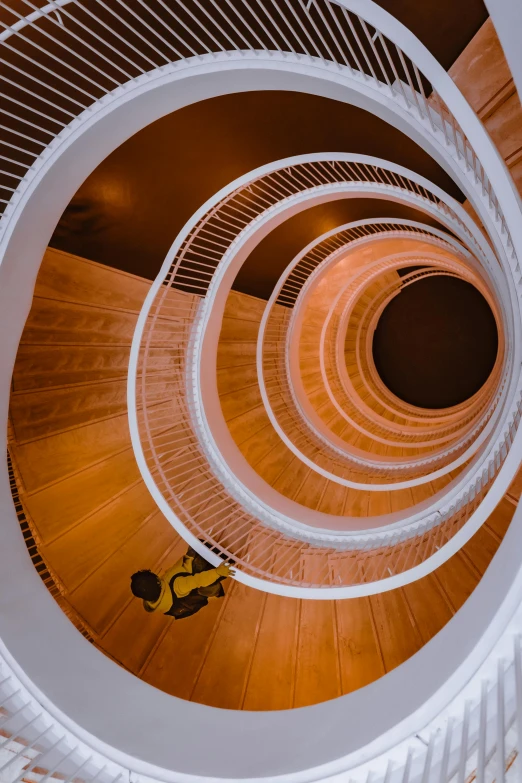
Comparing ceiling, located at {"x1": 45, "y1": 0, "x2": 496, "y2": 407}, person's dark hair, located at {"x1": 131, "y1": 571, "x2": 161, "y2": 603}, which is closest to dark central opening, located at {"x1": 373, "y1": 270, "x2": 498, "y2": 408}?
ceiling, located at {"x1": 45, "y1": 0, "x2": 496, "y2": 407}

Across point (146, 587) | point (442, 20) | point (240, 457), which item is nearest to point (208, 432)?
point (240, 457)

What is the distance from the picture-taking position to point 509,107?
3.17 meters

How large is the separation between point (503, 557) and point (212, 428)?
3.80m

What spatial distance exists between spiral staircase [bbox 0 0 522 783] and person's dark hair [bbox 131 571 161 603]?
0.82 feet

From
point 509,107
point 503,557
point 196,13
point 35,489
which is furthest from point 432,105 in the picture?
point 35,489

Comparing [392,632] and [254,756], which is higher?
[254,756]

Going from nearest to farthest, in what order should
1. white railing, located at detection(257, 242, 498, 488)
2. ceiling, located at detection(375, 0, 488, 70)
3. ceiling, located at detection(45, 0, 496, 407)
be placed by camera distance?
ceiling, located at detection(375, 0, 488, 70), ceiling, located at detection(45, 0, 496, 407), white railing, located at detection(257, 242, 498, 488)

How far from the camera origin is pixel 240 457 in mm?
6008

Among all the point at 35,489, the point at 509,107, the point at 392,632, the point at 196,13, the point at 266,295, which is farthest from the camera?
the point at 266,295

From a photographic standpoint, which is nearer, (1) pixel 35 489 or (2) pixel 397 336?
(1) pixel 35 489

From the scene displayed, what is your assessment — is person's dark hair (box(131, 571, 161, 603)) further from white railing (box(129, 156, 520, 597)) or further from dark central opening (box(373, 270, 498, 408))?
dark central opening (box(373, 270, 498, 408))

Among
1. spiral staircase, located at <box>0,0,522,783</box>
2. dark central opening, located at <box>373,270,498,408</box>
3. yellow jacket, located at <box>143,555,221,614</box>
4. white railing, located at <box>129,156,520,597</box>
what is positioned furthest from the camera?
dark central opening, located at <box>373,270,498,408</box>

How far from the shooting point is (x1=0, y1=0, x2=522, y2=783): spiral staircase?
2.59 metres

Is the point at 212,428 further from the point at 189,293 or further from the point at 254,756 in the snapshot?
the point at 254,756
